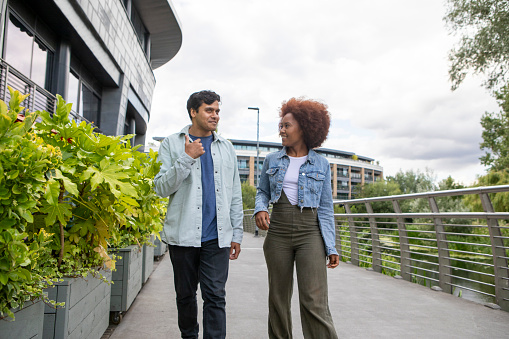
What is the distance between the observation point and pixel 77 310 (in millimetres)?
2918

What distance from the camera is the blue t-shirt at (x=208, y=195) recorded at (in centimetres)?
308

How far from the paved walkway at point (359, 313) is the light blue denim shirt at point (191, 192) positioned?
1300 millimetres

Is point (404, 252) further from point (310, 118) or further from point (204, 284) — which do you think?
point (204, 284)

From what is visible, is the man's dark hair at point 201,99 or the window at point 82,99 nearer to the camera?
the man's dark hair at point 201,99

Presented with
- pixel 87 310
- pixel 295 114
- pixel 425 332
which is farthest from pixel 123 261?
pixel 425 332

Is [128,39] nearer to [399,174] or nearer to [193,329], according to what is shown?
[193,329]

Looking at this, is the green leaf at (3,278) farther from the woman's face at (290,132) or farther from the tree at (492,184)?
the tree at (492,184)

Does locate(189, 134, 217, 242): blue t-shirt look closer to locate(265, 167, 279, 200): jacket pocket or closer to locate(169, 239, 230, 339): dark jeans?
locate(169, 239, 230, 339): dark jeans

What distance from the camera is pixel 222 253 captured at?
308 cm

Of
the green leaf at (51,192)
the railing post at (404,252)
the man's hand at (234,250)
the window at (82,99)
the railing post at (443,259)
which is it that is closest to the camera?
the green leaf at (51,192)

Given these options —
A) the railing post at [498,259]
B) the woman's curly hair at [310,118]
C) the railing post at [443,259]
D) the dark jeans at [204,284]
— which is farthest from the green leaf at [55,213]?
the railing post at [443,259]

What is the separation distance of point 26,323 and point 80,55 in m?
12.1

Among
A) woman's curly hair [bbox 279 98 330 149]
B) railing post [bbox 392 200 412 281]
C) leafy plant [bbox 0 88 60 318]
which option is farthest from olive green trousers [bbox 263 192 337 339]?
railing post [bbox 392 200 412 281]

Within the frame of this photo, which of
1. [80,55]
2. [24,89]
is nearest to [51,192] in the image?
[24,89]
